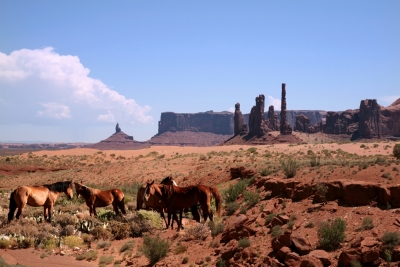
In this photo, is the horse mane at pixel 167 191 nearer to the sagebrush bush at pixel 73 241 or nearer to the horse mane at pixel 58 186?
the sagebrush bush at pixel 73 241

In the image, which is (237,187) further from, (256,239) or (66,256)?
(66,256)

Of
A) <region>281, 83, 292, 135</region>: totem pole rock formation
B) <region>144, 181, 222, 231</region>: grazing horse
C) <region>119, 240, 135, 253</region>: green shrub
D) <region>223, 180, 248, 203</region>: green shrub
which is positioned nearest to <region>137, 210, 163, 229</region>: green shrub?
<region>144, 181, 222, 231</region>: grazing horse

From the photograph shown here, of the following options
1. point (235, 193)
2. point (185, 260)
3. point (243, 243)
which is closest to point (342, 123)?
point (235, 193)

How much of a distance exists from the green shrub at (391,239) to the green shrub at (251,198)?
23.5 feet

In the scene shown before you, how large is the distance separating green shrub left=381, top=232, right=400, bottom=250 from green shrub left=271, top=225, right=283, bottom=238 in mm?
3042

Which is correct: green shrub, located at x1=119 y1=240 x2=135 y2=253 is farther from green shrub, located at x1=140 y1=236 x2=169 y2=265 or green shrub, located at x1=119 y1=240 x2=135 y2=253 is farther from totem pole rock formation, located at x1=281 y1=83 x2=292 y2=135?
totem pole rock formation, located at x1=281 y1=83 x2=292 y2=135

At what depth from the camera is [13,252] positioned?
13.0 metres

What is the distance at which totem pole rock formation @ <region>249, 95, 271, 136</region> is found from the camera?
358 feet

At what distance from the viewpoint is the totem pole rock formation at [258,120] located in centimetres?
10912

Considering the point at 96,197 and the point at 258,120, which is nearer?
the point at 96,197

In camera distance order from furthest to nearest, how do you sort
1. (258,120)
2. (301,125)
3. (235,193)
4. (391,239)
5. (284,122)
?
(301,125), (258,120), (284,122), (235,193), (391,239)

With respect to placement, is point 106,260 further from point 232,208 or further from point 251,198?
point 251,198

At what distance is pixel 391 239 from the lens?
9172mm

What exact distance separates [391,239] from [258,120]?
4036 inches
